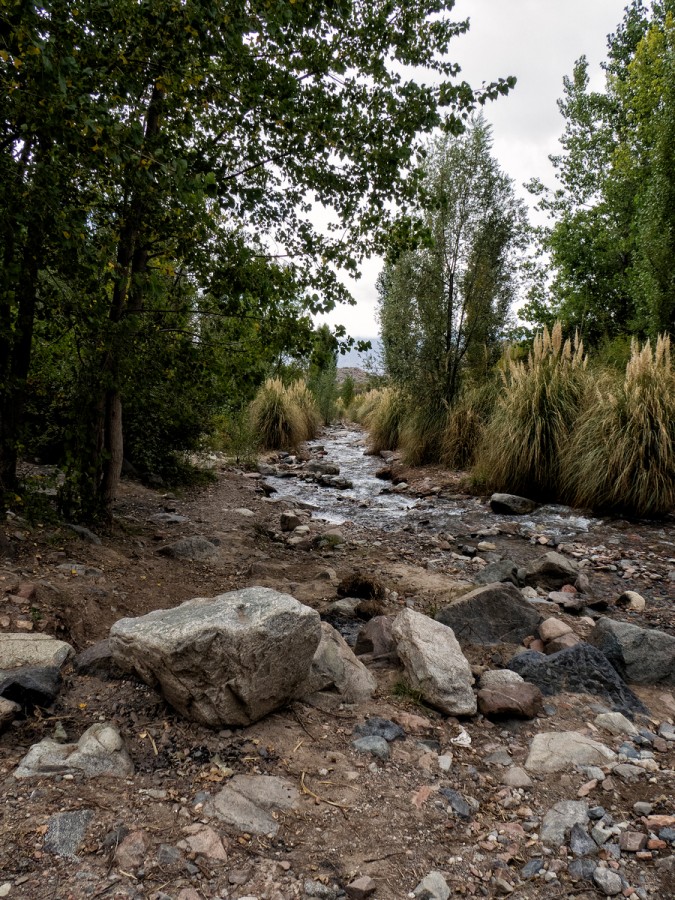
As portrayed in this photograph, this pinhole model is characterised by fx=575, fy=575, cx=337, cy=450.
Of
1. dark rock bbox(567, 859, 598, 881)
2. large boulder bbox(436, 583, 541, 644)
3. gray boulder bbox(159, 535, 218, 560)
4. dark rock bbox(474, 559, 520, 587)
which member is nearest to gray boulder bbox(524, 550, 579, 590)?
dark rock bbox(474, 559, 520, 587)

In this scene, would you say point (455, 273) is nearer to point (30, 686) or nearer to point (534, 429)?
point (534, 429)

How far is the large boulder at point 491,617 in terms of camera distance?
3393 mm

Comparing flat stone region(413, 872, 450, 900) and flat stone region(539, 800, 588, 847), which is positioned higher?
flat stone region(413, 872, 450, 900)

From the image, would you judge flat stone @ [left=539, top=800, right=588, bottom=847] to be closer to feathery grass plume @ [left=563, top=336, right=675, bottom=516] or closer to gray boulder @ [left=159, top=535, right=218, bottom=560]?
gray boulder @ [left=159, top=535, right=218, bottom=560]

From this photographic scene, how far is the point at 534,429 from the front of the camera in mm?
7766

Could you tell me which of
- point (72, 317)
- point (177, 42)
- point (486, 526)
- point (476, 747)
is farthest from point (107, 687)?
point (486, 526)

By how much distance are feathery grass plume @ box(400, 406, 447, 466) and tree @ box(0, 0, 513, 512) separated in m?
7.06

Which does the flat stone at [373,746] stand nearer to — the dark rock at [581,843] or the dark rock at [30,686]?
the dark rock at [581,843]

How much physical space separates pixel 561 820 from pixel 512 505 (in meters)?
5.60

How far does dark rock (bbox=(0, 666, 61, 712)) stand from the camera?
7.12 ft

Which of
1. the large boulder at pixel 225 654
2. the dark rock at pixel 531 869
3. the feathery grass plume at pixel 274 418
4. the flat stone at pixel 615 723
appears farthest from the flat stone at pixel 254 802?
the feathery grass plume at pixel 274 418

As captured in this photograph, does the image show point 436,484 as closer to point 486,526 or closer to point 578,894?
point 486,526

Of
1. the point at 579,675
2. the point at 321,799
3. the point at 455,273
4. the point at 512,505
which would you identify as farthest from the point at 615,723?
the point at 455,273

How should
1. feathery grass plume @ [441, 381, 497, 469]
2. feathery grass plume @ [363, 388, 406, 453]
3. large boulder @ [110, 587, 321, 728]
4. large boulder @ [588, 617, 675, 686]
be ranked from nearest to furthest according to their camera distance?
large boulder @ [110, 587, 321, 728]
large boulder @ [588, 617, 675, 686]
feathery grass plume @ [441, 381, 497, 469]
feathery grass plume @ [363, 388, 406, 453]
